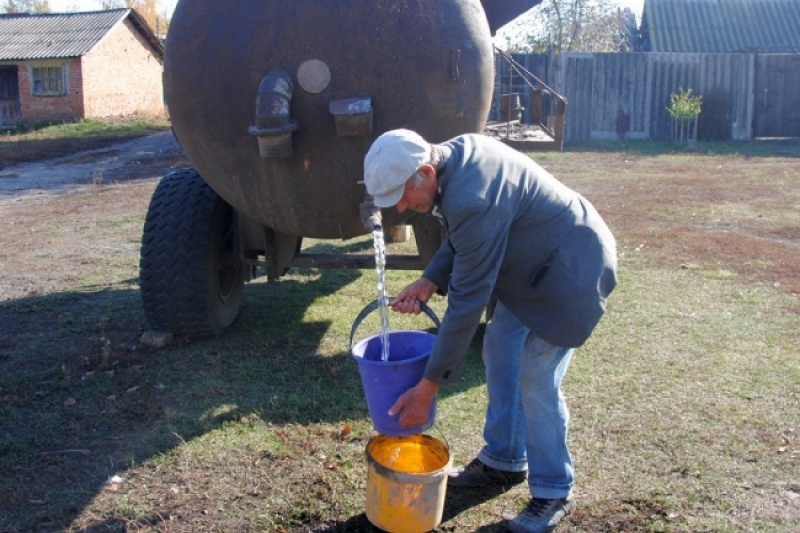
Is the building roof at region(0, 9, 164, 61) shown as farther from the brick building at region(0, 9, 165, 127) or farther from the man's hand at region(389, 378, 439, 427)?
the man's hand at region(389, 378, 439, 427)

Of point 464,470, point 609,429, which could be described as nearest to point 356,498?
point 464,470

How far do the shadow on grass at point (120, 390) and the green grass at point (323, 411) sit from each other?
1 cm

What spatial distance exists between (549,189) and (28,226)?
829cm

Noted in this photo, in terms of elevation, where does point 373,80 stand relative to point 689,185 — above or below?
A: above

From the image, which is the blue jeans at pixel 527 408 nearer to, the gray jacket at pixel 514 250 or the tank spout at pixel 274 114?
the gray jacket at pixel 514 250

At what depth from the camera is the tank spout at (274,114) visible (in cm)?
409

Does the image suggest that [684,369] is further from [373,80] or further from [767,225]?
[767,225]

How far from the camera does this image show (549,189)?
3148 millimetres

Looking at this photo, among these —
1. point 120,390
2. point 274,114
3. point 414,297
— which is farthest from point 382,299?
point 120,390

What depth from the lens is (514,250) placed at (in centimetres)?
312

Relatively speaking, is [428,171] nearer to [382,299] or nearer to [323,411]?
[382,299]

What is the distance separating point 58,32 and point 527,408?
3076 cm

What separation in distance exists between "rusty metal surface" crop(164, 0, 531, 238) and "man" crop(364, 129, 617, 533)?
1.10 m

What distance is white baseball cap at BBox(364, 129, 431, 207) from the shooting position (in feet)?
9.17
